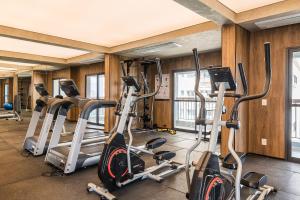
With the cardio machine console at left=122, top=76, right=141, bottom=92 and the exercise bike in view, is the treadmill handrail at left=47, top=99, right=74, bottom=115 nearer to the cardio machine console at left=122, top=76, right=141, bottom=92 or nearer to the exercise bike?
the exercise bike

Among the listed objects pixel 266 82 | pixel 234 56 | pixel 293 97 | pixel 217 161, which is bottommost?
pixel 217 161

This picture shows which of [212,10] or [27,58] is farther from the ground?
[27,58]

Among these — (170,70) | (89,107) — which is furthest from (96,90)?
(89,107)

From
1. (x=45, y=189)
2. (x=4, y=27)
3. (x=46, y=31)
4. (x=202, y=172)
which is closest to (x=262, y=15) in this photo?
(x=202, y=172)

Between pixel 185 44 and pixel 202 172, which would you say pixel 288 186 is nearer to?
pixel 202 172

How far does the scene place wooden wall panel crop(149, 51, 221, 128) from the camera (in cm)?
662

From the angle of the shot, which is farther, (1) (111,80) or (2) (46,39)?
(1) (111,80)

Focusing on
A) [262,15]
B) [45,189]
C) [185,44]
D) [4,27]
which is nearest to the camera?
[45,189]

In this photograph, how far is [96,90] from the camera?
366 inches

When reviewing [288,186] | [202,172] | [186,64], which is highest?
[186,64]

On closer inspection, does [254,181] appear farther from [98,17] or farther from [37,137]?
[37,137]

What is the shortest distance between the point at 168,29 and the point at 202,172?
12.7 ft

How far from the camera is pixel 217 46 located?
586 cm

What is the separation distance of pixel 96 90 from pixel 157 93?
525 cm
